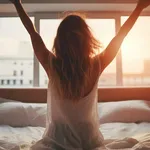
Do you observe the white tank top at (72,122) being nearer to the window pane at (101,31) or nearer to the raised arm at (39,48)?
the raised arm at (39,48)

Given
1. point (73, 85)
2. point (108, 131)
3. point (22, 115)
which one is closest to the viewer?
point (73, 85)

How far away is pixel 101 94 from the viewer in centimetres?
314

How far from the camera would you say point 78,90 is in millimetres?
1261

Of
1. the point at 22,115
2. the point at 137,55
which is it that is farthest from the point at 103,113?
the point at 137,55

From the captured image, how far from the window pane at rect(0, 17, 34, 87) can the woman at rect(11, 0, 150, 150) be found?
7.50ft

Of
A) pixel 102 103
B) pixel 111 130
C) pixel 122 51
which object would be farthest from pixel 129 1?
pixel 111 130

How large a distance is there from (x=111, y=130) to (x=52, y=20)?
1862mm

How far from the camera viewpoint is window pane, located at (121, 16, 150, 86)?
3527 mm

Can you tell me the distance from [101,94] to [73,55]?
1.91 m

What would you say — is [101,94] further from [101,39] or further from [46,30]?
[46,30]

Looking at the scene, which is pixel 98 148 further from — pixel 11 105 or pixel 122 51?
pixel 122 51

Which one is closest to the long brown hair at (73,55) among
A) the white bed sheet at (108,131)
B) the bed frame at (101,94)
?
the white bed sheet at (108,131)

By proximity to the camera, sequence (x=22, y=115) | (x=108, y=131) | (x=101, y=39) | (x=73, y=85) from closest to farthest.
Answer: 1. (x=73, y=85)
2. (x=108, y=131)
3. (x=22, y=115)
4. (x=101, y=39)

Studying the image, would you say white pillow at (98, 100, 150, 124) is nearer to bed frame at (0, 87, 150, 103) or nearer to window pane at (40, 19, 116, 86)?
bed frame at (0, 87, 150, 103)
